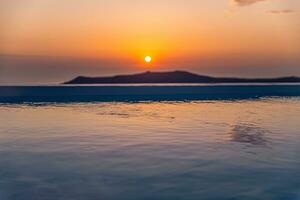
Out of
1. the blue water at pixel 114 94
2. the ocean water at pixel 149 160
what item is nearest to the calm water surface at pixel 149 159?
the ocean water at pixel 149 160

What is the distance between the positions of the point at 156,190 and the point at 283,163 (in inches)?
72.8

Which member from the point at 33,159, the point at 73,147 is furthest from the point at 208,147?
the point at 33,159

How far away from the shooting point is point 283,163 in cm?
484

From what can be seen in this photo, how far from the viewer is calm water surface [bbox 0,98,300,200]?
374 cm

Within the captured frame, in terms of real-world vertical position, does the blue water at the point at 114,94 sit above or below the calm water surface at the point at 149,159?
above

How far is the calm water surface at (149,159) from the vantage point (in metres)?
3.74

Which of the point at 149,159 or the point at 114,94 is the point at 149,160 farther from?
the point at 114,94

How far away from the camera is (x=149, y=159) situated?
501cm

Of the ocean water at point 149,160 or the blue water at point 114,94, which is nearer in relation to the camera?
the ocean water at point 149,160

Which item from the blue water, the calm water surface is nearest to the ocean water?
the calm water surface

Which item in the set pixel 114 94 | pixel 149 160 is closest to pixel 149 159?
pixel 149 160

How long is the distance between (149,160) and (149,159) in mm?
55

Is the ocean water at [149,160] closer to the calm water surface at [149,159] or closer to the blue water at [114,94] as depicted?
the calm water surface at [149,159]

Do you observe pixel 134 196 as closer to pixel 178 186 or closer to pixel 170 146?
pixel 178 186
